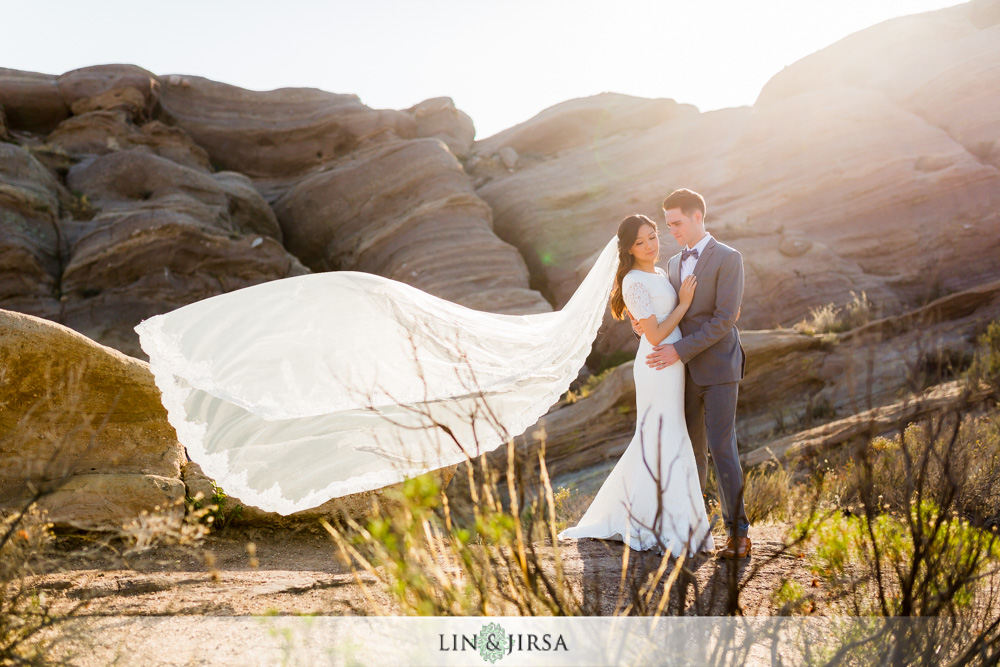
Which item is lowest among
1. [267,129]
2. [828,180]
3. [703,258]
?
[703,258]

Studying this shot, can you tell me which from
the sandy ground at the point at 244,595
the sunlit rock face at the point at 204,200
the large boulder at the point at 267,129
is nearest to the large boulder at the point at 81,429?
the sandy ground at the point at 244,595

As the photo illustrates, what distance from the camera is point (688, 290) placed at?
512cm

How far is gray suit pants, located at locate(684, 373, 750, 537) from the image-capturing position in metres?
4.77

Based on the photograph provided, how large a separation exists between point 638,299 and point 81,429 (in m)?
4.76

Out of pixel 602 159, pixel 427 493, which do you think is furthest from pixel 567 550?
pixel 602 159

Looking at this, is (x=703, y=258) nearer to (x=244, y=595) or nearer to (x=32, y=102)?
(x=244, y=595)

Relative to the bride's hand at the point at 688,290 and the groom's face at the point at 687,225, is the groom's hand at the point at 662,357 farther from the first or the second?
the groom's face at the point at 687,225

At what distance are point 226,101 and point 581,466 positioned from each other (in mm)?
23522

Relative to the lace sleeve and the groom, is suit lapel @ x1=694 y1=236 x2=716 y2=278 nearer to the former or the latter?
the groom

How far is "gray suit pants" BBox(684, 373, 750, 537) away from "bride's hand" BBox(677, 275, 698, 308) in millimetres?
589

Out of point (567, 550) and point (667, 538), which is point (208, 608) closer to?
point (567, 550)

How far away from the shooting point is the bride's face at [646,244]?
526 cm

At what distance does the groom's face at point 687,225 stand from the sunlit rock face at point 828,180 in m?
10.5

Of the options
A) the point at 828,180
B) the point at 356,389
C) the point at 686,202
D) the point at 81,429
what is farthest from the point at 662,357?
the point at 828,180
